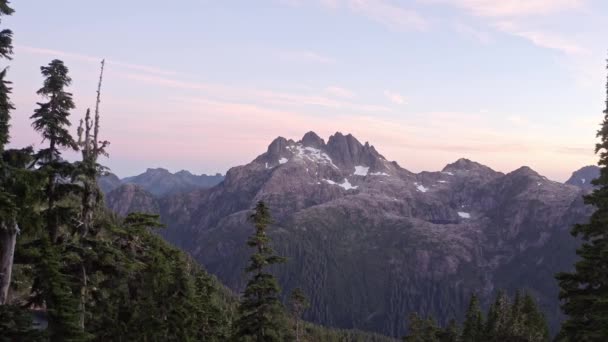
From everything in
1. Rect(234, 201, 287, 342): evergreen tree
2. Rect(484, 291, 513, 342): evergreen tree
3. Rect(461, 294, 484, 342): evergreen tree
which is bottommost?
Rect(461, 294, 484, 342): evergreen tree

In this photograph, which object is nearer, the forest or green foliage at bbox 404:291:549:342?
the forest

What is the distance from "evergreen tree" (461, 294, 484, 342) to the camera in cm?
9442

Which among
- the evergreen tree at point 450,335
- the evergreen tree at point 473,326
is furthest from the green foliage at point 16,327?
the evergreen tree at point 450,335

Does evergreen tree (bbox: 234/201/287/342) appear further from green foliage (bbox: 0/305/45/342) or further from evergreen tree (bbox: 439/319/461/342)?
evergreen tree (bbox: 439/319/461/342)

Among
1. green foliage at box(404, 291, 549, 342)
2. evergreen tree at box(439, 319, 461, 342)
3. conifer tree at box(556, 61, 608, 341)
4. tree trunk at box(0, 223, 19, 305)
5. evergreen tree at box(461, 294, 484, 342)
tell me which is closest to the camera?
tree trunk at box(0, 223, 19, 305)

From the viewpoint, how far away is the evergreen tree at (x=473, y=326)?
94.4 metres

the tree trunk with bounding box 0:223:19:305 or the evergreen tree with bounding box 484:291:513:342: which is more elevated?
the tree trunk with bounding box 0:223:19:305

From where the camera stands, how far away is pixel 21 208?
2016 cm

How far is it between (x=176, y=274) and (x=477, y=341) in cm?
7005

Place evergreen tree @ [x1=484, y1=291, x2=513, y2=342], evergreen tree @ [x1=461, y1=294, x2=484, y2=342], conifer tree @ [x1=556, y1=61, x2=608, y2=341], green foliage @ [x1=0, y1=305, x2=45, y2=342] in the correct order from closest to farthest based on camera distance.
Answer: green foliage @ [x1=0, y1=305, x2=45, y2=342] < conifer tree @ [x1=556, y1=61, x2=608, y2=341] < evergreen tree @ [x1=484, y1=291, x2=513, y2=342] < evergreen tree @ [x1=461, y1=294, x2=484, y2=342]

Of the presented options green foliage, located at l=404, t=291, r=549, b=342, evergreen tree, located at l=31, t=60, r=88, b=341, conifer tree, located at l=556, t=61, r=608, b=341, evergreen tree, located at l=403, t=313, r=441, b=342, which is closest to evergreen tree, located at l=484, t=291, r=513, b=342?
green foliage, located at l=404, t=291, r=549, b=342

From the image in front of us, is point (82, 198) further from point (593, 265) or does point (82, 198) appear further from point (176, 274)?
point (593, 265)

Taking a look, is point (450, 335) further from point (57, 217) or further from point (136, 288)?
point (57, 217)

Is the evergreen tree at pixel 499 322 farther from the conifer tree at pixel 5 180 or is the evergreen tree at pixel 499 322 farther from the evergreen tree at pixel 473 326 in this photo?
the conifer tree at pixel 5 180
